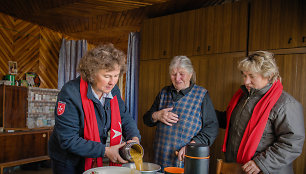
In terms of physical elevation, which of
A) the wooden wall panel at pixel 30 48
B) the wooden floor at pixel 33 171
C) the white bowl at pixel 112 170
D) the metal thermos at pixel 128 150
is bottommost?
the wooden floor at pixel 33 171

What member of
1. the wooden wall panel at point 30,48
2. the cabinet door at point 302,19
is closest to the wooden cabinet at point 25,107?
the wooden wall panel at point 30,48

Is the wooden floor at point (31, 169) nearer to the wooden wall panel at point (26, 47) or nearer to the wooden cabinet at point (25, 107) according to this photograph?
the wooden cabinet at point (25, 107)

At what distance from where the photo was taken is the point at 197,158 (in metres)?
0.85

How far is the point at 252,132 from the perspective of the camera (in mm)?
1619

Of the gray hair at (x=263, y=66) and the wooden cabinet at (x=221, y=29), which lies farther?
the wooden cabinet at (x=221, y=29)

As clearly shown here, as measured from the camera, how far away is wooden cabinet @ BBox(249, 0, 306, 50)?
253 cm

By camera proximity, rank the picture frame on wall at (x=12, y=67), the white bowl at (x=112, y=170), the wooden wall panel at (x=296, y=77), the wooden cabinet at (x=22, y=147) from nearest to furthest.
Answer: the white bowl at (x=112, y=170)
the wooden wall panel at (x=296, y=77)
the wooden cabinet at (x=22, y=147)
the picture frame on wall at (x=12, y=67)

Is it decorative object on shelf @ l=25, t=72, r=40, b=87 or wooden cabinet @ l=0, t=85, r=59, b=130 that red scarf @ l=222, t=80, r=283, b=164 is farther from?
decorative object on shelf @ l=25, t=72, r=40, b=87

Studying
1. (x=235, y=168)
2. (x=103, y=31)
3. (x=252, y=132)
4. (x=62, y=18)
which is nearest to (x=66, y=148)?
(x=235, y=168)

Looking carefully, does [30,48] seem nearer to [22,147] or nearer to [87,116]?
[22,147]

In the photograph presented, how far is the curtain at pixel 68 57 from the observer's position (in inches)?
205

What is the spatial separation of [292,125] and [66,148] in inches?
54.9

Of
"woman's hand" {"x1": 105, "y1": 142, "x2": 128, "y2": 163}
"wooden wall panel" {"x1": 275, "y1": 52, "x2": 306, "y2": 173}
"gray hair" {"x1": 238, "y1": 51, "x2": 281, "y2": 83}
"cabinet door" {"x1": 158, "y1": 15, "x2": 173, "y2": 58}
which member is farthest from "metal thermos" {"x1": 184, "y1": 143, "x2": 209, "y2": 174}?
"cabinet door" {"x1": 158, "y1": 15, "x2": 173, "y2": 58}

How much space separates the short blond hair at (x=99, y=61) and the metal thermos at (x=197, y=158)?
2.45ft
